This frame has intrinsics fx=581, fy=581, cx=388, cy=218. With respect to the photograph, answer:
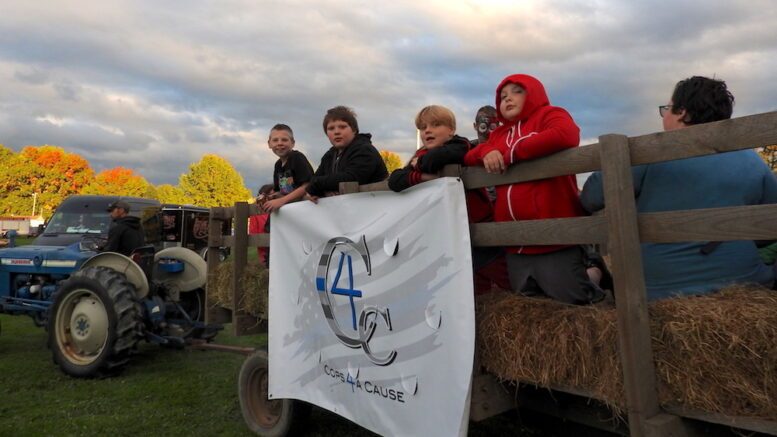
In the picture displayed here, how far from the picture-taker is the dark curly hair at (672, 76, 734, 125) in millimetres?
2473

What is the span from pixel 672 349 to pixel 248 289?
3157mm

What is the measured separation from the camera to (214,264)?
4949mm

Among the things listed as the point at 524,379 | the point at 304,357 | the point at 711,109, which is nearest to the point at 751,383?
the point at 524,379

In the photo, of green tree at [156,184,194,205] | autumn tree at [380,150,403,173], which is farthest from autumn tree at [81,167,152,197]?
autumn tree at [380,150,403,173]

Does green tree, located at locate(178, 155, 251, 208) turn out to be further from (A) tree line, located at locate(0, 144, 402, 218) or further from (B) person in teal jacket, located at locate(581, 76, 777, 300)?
(B) person in teal jacket, located at locate(581, 76, 777, 300)

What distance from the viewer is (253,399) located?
174 inches

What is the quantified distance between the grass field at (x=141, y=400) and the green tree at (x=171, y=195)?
5419 centimetres

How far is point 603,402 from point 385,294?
1147mm

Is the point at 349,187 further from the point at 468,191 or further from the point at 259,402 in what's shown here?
the point at 259,402

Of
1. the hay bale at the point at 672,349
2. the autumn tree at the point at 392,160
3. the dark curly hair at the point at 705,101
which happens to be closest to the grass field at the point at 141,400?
the hay bale at the point at 672,349

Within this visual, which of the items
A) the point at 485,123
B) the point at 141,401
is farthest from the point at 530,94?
the point at 141,401

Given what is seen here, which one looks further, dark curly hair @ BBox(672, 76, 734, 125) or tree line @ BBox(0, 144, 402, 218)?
tree line @ BBox(0, 144, 402, 218)

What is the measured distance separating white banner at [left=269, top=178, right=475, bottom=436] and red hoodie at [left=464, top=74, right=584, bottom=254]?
0.23 meters

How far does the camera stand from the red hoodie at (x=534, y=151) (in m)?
2.41
